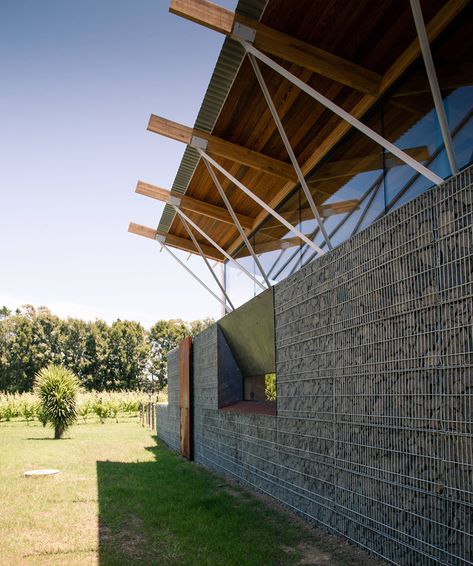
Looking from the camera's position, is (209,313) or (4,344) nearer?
(4,344)

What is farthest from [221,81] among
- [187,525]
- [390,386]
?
[187,525]

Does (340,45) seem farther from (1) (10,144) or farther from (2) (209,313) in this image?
(2) (209,313)

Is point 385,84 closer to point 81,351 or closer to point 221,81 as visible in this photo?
point 221,81

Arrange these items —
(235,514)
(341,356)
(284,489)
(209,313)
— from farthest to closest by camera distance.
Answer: (209,313) < (284,489) < (235,514) < (341,356)

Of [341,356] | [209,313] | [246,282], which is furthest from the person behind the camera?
[209,313]

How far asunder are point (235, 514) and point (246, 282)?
6270mm

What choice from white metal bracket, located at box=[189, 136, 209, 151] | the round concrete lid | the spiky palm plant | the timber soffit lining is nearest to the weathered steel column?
the round concrete lid

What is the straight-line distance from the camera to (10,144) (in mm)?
12680

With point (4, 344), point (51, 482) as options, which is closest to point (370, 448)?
point (51, 482)

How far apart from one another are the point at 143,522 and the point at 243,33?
17.4 feet

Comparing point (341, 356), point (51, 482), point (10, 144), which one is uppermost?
point (10, 144)

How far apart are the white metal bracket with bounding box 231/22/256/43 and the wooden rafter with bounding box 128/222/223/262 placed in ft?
27.2

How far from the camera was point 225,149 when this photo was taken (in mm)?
8297

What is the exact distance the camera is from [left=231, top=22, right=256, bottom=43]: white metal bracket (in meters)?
5.59
